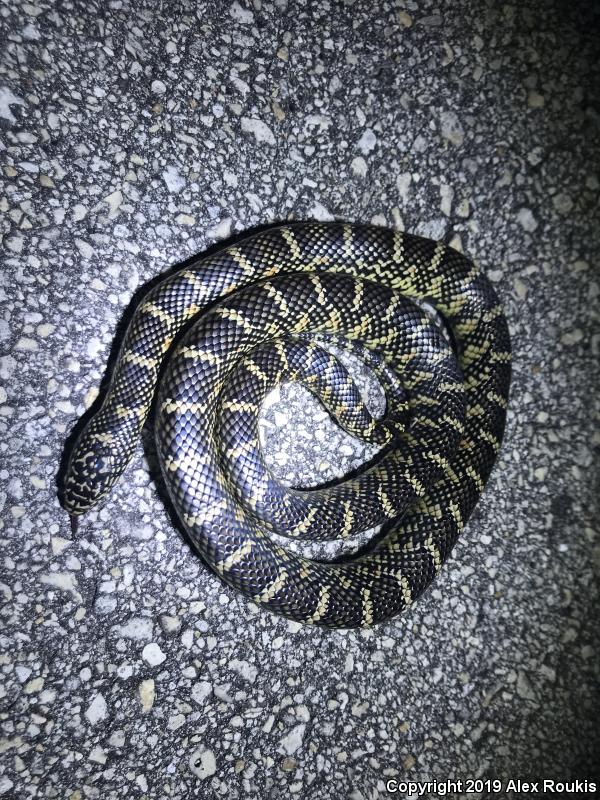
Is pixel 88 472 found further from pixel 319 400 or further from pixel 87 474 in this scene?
pixel 319 400

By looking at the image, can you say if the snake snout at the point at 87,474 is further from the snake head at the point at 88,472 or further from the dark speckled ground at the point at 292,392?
the dark speckled ground at the point at 292,392

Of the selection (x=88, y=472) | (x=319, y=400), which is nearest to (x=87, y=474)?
(x=88, y=472)

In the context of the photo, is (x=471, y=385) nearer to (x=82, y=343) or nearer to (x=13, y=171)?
(x=82, y=343)

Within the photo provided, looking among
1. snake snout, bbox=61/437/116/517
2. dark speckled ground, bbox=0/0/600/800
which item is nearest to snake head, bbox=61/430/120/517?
snake snout, bbox=61/437/116/517

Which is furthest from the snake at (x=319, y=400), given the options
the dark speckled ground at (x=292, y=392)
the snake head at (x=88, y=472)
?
the dark speckled ground at (x=292, y=392)

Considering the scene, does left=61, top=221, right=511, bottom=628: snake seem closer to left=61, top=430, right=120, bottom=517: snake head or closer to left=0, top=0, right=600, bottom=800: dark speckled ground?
left=61, top=430, right=120, bottom=517: snake head

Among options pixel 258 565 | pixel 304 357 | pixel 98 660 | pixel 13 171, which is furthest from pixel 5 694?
pixel 13 171
